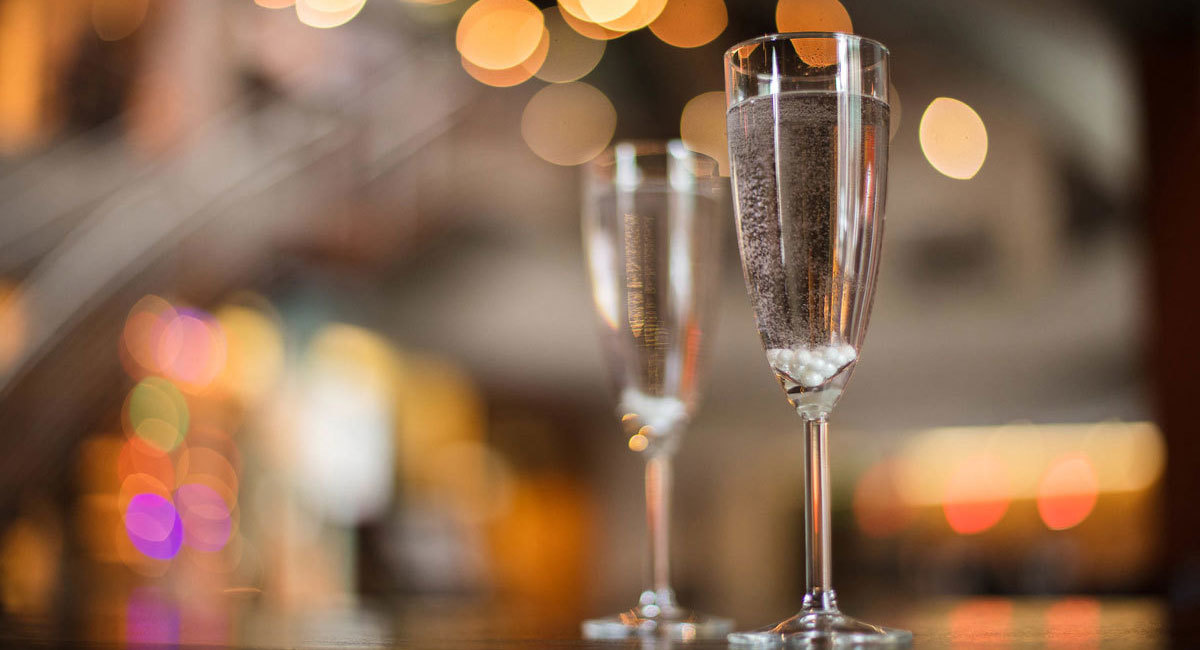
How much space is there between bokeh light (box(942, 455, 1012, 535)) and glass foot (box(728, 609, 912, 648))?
4763mm

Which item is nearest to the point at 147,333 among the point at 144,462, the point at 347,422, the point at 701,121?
the point at 144,462

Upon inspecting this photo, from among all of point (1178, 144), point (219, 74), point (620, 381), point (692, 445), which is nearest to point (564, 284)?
point (692, 445)

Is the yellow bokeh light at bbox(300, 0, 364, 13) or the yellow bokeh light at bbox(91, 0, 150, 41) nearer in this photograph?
the yellow bokeh light at bbox(91, 0, 150, 41)

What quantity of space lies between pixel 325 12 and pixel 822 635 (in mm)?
4277

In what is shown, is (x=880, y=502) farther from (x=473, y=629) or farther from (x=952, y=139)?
(x=473, y=629)

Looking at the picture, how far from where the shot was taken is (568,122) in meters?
5.68

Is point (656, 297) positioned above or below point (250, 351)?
below

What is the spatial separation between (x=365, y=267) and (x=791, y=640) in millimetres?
4467

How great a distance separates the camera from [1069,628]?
0.55 m

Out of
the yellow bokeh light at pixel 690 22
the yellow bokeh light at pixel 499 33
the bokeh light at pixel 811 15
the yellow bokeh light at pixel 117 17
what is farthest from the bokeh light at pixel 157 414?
the bokeh light at pixel 811 15

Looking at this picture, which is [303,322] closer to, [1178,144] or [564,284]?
[564,284]

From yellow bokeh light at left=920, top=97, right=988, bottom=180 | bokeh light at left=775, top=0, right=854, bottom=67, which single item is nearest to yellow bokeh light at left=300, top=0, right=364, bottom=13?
bokeh light at left=775, top=0, right=854, bottom=67

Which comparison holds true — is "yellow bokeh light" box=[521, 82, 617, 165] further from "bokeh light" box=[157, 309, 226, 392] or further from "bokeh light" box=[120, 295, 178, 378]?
"bokeh light" box=[120, 295, 178, 378]

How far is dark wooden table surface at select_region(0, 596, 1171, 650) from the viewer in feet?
1.60
